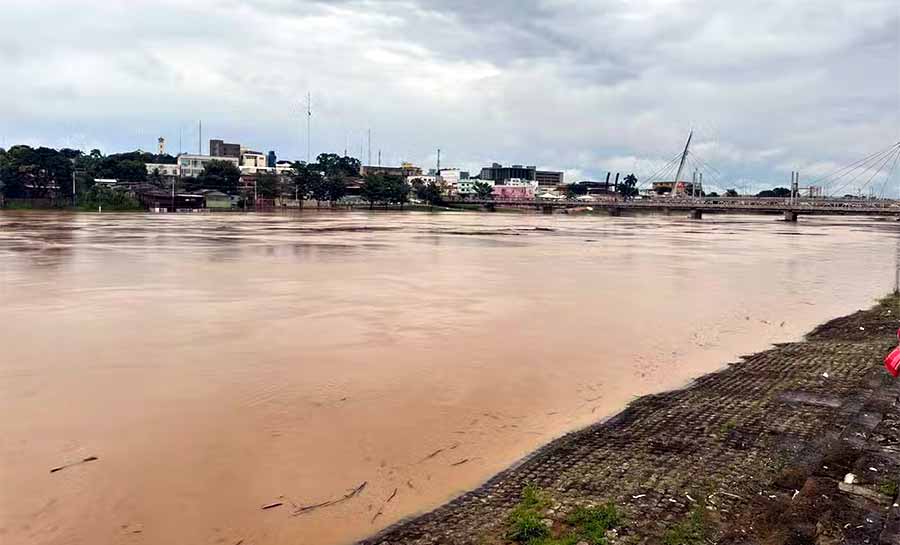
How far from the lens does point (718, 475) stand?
5.57 m

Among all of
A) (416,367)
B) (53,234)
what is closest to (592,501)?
(416,367)

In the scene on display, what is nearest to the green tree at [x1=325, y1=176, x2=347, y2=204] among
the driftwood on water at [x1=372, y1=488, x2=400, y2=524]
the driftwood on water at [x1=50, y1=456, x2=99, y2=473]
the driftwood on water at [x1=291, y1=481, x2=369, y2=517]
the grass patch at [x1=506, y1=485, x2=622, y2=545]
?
the driftwood on water at [x1=50, y1=456, x2=99, y2=473]

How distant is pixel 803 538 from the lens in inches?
173

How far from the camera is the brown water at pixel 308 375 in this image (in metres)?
5.55

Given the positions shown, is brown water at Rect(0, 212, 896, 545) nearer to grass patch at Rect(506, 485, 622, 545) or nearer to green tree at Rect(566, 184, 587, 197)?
grass patch at Rect(506, 485, 622, 545)

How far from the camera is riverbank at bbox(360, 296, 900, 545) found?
461 cm

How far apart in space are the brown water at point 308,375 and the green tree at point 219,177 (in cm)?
7997

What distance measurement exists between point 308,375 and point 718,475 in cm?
560

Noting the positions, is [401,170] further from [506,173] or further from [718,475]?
[718,475]

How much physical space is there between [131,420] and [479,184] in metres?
148

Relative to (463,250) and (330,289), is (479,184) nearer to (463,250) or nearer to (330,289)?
(463,250)

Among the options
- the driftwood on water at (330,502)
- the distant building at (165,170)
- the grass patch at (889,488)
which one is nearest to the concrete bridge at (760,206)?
the distant building at (165,170)

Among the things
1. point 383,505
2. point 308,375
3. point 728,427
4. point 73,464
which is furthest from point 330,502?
point 728,427

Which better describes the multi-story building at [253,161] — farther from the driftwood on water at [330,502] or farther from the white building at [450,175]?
the driftwood on water at [330,502]
